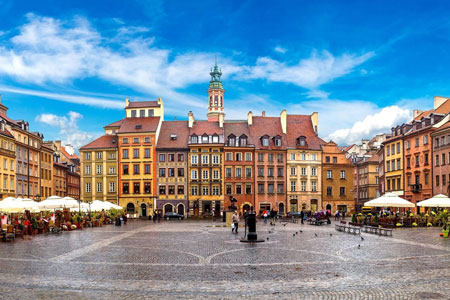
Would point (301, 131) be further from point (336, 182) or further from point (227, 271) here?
point (227, 271)

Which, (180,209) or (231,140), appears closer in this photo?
(180,209)

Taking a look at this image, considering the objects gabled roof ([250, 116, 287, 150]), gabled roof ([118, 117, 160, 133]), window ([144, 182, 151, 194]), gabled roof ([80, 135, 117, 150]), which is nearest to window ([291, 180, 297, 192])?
gabled roof ([250, 116, 287, 150])

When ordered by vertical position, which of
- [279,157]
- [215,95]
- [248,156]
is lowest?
[279,157]

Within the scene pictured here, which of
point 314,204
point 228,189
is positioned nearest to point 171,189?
point 228,189

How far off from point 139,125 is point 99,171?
29.9 ft

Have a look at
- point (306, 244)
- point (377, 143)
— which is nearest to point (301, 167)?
point (377, 143)

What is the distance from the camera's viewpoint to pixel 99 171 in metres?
82.6

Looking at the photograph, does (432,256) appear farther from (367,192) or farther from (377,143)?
(377,143)

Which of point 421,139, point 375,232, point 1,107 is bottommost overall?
point 375,232

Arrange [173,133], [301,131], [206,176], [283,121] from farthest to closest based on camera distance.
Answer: [301,131]
[283,121]
[173,133]
[206,176]

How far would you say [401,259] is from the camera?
21.1 m

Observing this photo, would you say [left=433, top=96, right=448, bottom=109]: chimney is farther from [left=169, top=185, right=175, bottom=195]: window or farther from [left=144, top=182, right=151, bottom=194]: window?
[left=144, top=182, right=151, bottom=194]: window

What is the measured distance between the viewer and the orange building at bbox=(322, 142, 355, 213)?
8312 centimetres

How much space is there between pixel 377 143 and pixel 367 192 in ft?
37.5
